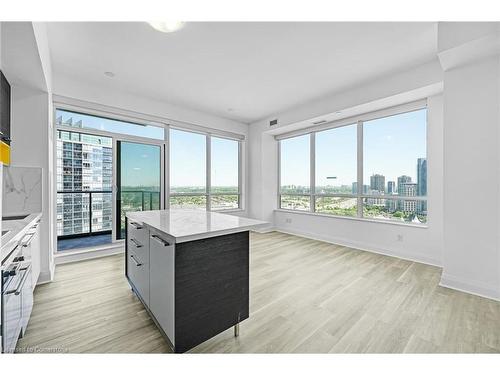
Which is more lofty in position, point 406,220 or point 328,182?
point 328,182

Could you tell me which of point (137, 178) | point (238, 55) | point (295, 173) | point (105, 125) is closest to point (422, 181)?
point (295, 173)

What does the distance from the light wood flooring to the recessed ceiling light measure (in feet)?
9.08

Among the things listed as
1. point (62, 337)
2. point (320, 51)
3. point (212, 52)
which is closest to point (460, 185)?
point (320, 51)

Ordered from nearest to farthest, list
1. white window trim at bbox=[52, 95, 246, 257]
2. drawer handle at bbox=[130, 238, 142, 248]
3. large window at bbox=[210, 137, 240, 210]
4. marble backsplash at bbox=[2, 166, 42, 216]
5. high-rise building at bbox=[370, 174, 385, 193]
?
drawer handle at bbox=[130, 238, 142, 248] → marble backsplash at bbox=[2, 166, 42, 216] → white window trim at bbox=[52, 95, 246, 257] → high-rise building at bbox=[370, 174, 385, 193] → large window at bbox=[210, 137, 240, 210]

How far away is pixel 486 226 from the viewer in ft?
7.81

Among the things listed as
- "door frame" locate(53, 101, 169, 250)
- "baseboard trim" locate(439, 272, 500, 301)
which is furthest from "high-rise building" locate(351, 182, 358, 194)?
"door frame" locate(53, 101, 169, 250)

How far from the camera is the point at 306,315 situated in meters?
2.02

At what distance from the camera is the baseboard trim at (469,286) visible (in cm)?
234

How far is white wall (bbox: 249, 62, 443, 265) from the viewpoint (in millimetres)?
3307

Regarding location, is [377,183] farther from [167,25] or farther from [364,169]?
[167,25]

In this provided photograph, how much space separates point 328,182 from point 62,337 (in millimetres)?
4635

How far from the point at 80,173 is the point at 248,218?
3.08 meters

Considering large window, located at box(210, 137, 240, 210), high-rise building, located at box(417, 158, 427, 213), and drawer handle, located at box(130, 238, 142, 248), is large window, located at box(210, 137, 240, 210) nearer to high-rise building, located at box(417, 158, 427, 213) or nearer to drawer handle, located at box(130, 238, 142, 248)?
drawer handle, located at box(130, 238, 142, 248)

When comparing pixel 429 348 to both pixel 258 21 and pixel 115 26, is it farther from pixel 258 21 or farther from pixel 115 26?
pixel 115 26
